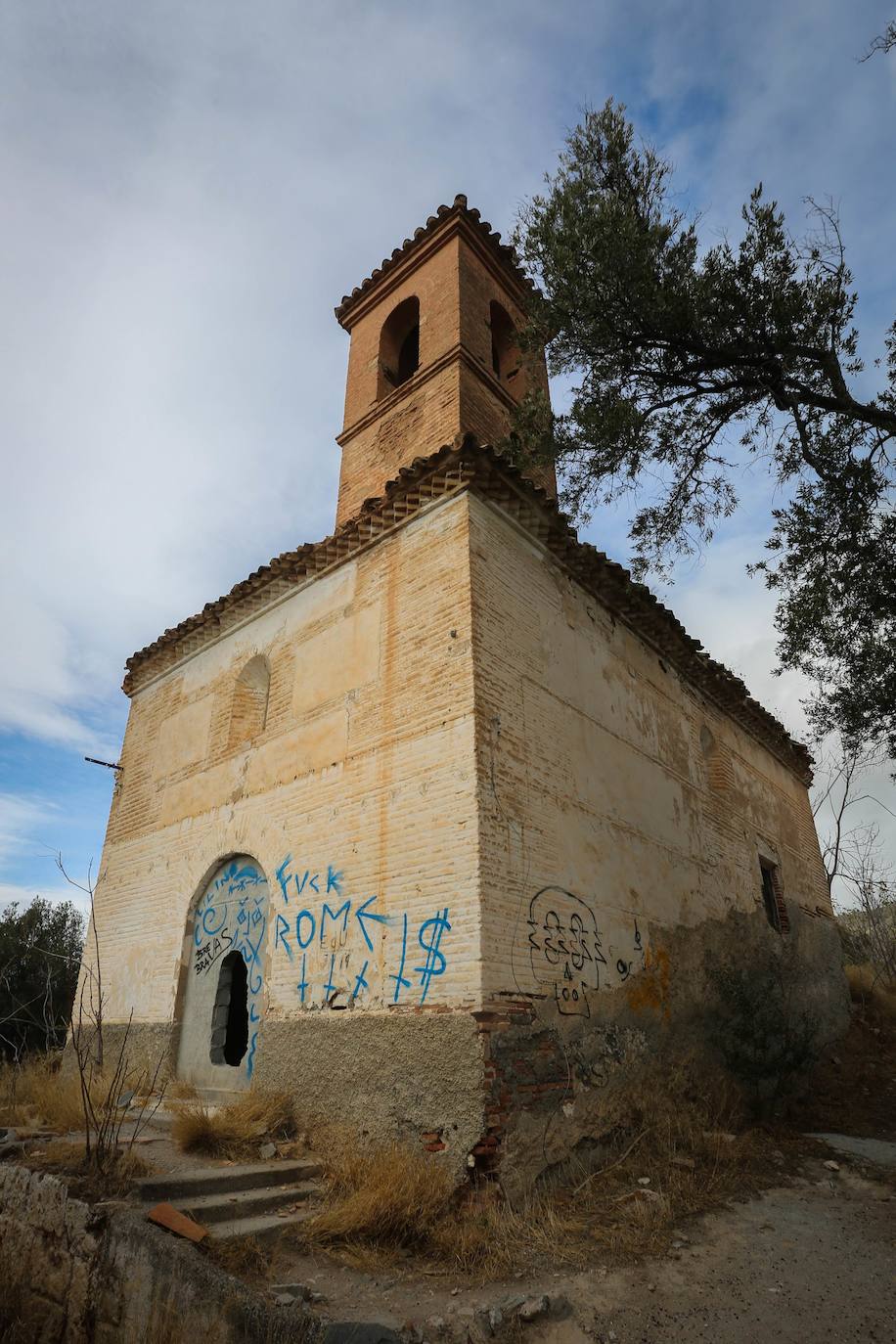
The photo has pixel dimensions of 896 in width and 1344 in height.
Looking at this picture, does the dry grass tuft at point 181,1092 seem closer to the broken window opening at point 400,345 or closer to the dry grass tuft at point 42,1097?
the dry grass tuft at point 42,1097

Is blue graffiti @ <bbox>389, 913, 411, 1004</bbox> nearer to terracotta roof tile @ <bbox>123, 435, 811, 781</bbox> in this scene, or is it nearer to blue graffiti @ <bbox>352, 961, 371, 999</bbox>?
blue graffiti @ <bbox>352, 961, 371, 999</bbox>

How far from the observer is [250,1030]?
7.14 meters

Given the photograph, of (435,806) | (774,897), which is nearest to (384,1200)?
(435,806)

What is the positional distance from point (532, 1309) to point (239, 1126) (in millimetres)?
2828

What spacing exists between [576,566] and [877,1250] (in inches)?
246

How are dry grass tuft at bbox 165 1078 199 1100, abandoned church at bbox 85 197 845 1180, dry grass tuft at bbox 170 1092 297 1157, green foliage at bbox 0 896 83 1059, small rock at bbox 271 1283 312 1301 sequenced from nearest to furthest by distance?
small rock at bbox 271 1283 312 1301, dry grass tuft at bbox 170 1092 297 1157, abandoned church at bbox 85 197 845 1180, dry grass tuft at bbox 165 1078 199 1100, green foliage at bbox 0 896 83 1059

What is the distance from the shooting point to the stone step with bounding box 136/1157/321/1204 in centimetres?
440

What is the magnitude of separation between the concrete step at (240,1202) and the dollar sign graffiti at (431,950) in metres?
1.43

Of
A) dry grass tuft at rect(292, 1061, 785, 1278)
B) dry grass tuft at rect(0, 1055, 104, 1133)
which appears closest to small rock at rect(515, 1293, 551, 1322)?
dry grass tuft at rect(292, 1061, 785, 1278)

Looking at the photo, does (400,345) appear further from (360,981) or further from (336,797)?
(360,981)

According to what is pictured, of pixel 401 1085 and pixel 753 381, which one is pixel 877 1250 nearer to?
pixel 401 1085

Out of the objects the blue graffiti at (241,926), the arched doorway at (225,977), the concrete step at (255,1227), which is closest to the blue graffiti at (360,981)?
the blue graffiti at (241,926)

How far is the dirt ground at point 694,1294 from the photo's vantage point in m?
3.59

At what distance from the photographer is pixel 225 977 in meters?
7.79
